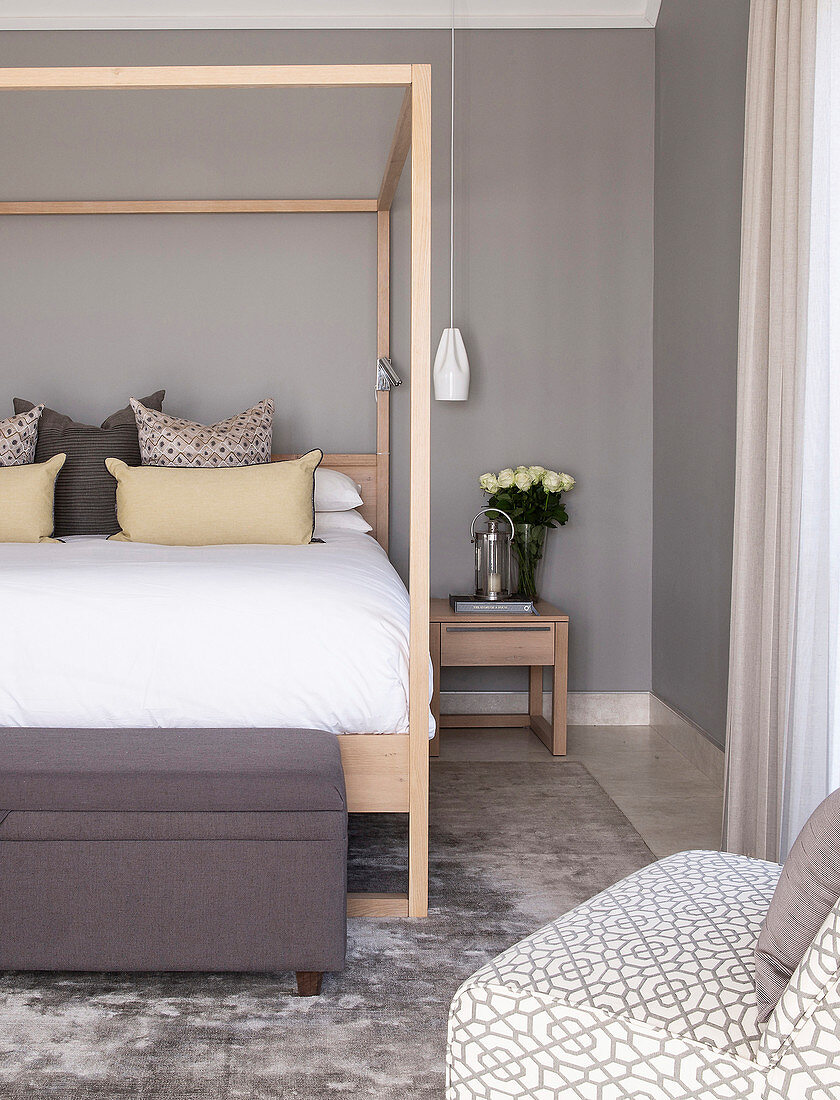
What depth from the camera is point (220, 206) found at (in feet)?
12.3

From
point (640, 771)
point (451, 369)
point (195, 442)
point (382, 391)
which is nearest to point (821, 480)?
point (640, 771)

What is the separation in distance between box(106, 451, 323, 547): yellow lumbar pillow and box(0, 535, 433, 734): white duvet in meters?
0.72

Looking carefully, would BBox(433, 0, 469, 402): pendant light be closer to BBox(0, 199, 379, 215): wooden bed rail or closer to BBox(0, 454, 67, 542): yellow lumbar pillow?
BBox(0, 199, 379, 215): wooden bed rail

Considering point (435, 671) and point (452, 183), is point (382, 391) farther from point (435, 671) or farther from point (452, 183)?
point (435, 671)

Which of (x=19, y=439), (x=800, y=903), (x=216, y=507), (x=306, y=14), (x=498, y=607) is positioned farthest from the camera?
(x=306, y=14)

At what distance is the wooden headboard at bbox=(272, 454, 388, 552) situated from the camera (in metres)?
3.92

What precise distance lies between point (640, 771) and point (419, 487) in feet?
5.84

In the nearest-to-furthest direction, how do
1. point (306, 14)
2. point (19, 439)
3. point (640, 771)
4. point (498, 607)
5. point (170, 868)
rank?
point (170, 868) < point (19, 439) < point (640, 771) < point (498, 607) < point (306, 14)

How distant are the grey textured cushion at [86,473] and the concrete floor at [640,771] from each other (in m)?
1.53

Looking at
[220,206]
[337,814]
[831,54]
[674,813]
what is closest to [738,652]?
[674,813]

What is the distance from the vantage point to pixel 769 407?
225 cm

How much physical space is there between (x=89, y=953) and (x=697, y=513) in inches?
98.6

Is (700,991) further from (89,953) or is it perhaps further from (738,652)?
(738,652)

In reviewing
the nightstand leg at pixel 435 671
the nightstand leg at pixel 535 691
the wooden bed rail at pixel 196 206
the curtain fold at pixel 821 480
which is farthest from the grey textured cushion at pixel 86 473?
the curtain fold at pixel 821 480
